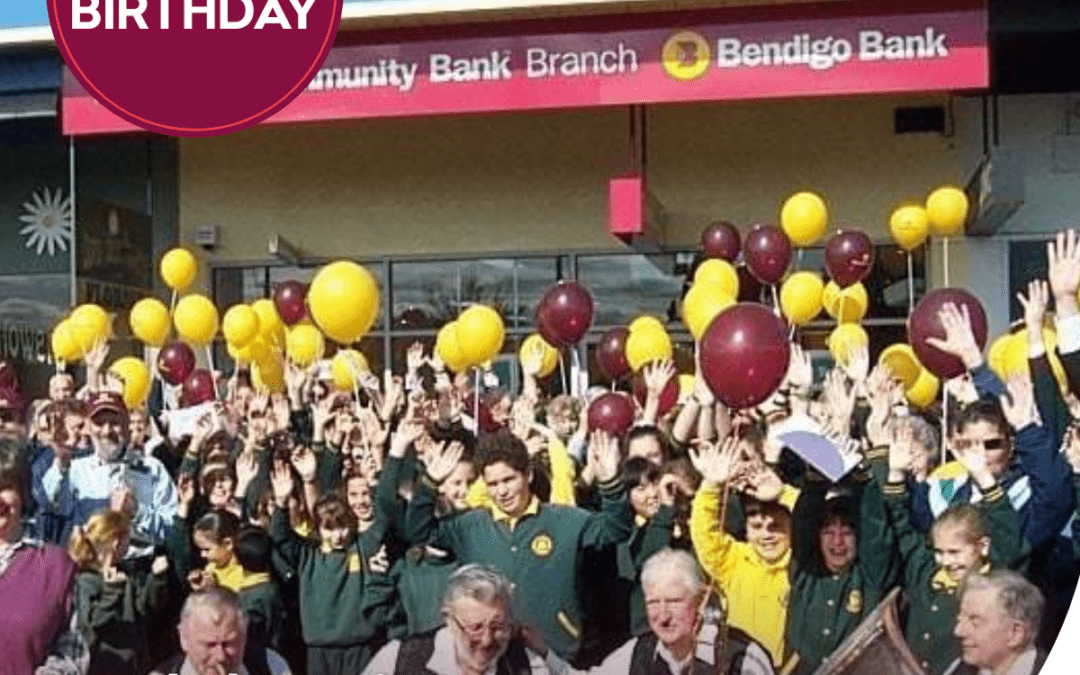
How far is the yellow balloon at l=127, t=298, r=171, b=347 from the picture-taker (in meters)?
3.99

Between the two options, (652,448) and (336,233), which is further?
(336,233)

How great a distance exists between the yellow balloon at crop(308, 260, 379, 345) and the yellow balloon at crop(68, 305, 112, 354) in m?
0.56

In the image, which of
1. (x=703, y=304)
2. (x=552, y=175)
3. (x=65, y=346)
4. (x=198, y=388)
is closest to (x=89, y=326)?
(x=65, y=346)

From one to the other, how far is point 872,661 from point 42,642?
1.78m

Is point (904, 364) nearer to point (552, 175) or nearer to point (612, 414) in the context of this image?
point (612, 414)

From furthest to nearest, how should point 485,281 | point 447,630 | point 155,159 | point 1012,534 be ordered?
1. point 485,281
2. point 155,159
3. point 447,630
4. point 1012,534

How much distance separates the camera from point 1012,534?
3414mm

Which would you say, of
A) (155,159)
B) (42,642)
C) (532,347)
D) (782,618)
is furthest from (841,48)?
(42,642)

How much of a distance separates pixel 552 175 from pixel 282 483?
111 cm

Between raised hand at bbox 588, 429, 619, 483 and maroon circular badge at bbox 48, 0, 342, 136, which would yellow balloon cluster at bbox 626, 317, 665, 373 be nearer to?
raised hand at bbox 588, 429, 619, 483

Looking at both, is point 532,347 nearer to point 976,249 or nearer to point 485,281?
point 485,281

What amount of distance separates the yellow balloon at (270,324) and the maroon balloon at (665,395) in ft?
2.78

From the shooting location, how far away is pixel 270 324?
411cm

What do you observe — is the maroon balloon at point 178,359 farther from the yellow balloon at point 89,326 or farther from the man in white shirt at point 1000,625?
the man in white shirt at point 1000,625
